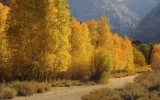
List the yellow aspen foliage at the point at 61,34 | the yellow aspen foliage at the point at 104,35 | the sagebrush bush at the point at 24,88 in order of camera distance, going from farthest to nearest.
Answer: the yellow aspen foliage at the point at 104,35, the yellow aspen foliage at the point at 61,34, the sagebrush bush at the point at 24,88

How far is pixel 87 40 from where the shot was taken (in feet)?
191

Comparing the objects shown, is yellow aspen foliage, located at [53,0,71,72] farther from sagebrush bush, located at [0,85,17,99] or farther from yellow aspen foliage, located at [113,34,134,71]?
yellow aspen foliage, located at [113,34,134,71]

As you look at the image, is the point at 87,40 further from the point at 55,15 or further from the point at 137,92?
the point at 137,92

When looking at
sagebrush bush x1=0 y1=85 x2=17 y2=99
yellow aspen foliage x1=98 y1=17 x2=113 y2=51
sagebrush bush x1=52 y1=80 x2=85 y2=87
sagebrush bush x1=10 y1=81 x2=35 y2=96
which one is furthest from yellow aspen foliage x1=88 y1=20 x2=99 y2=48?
sagebrush bush x1=0 y1=85 x2=17 y2=99

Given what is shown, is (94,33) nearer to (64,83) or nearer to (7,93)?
(64,83)

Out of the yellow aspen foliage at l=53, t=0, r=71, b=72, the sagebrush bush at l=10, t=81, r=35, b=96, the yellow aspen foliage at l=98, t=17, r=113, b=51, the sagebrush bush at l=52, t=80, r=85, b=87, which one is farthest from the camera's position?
the yellow aspen foliage at l=98, t=17, r=113, b=51

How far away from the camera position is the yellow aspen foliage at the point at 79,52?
5122 cm

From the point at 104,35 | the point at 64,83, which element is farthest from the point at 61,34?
the point at 104,35

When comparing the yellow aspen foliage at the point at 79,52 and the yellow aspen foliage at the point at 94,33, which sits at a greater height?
the yellow aspen foliage at the point at 94,33

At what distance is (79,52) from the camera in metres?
54.0

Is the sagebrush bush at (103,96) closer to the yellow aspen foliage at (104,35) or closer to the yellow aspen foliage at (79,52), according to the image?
the yellow aspen foliage at (79,52)

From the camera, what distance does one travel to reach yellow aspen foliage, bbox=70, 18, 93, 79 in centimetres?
5122

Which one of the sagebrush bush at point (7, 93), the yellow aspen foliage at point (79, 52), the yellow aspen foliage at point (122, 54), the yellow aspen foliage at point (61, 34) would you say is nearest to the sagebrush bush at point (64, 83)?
the yellow aspen foliage at point (61, 34)

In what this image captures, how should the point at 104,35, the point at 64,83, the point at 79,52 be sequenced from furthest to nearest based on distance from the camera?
the point at 104,35 → the point at 79,52 → the point at 64,83
